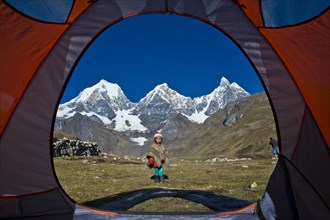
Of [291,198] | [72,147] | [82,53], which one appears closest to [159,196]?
[82,53]

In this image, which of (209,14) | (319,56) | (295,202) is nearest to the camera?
(295,202)

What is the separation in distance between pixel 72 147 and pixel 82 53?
5521 centimetres

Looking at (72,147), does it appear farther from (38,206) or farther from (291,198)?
(291,198)

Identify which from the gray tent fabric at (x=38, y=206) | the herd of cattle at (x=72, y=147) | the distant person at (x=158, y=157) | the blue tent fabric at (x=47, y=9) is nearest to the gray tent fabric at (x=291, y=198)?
the gray tent fabric at (x=38, y=206)

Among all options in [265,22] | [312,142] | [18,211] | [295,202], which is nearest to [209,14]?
[265,22]

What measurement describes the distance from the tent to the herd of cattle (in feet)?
139

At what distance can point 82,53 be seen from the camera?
5.56m

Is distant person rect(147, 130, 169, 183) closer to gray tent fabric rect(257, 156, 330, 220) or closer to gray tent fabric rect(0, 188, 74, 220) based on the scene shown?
gray tent fabric rect(0, 188, 74, 220)

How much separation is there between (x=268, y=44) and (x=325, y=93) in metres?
1.05

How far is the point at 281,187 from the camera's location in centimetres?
459

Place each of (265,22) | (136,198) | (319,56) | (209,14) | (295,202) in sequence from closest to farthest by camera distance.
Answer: (295,202), (319,56), (265,22), (209,14), (136,198)

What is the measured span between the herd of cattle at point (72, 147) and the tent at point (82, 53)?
42.3 metres

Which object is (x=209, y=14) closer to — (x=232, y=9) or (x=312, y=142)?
(x=232, y=9)

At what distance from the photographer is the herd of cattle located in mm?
49053
